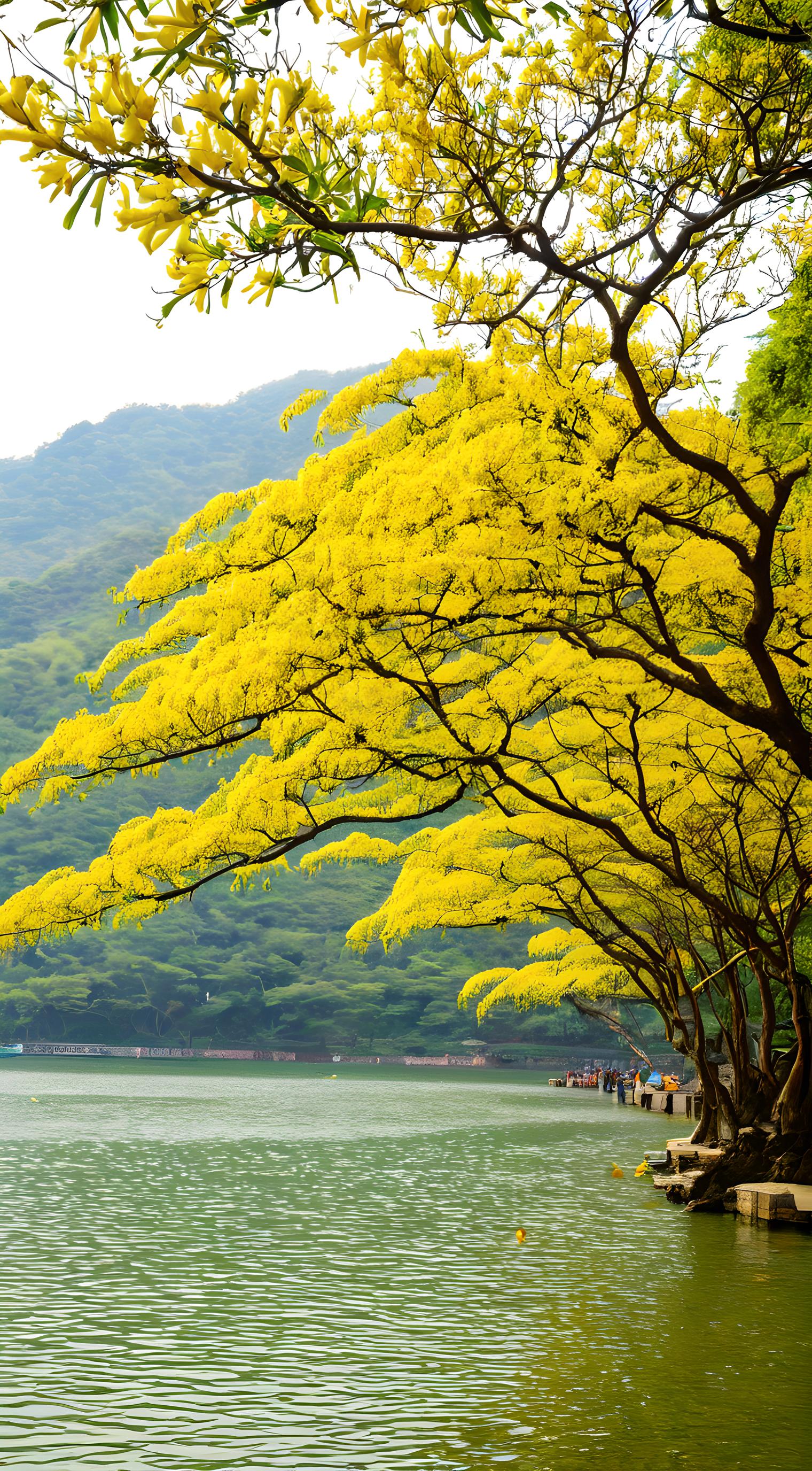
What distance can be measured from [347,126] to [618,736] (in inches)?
322

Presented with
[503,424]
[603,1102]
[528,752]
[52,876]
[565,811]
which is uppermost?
[503,424]

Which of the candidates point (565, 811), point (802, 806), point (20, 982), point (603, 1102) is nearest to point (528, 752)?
point (802, 806)

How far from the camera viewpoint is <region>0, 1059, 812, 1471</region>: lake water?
6879 mm

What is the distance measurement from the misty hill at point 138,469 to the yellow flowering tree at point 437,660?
10536 centimetres

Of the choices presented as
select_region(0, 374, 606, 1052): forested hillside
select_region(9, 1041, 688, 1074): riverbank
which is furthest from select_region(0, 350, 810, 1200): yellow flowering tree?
select_region(9, 1041, 688, 1074): riverbank

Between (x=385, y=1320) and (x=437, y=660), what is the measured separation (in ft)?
17.1

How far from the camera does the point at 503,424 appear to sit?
370 inches

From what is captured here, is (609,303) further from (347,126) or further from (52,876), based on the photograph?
(52,876)

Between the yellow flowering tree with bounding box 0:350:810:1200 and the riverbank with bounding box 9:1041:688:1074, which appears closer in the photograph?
the yellow flowering tree with bounding box 0:350:810:1200

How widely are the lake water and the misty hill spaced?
102649mm

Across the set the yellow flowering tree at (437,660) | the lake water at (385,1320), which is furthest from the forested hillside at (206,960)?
the yellow flowering tree at (437,660)

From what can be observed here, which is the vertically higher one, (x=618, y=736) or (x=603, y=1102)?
(x=618, y=736)

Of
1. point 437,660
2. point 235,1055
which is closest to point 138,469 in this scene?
point 235,1055

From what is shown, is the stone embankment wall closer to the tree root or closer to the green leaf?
the tree root
